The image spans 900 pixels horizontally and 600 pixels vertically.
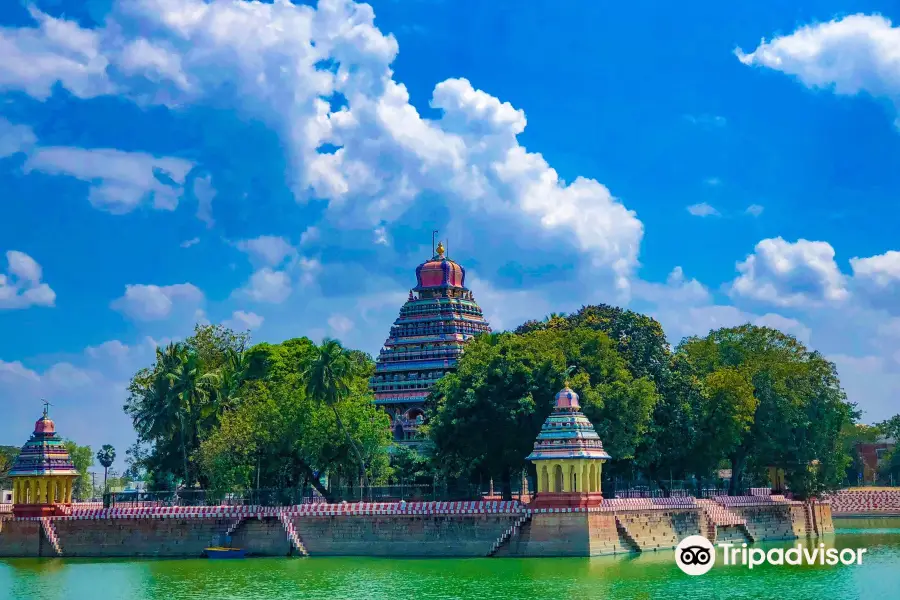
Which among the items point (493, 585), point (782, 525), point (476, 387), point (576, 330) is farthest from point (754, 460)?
point (493, 585)

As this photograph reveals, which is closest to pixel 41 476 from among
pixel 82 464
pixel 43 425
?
pixel 43 425

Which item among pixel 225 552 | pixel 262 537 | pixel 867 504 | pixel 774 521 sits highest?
pixel 867 504

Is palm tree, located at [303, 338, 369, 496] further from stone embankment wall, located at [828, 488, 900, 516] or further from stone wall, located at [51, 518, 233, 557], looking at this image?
stone embankment wall, located at [828, 488, 900, 516]

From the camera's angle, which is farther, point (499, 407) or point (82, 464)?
point (82, 464)

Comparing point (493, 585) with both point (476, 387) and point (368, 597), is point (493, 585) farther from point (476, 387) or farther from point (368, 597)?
point (476, 387)

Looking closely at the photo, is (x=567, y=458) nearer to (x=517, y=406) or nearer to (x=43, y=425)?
(x=517, y=406)

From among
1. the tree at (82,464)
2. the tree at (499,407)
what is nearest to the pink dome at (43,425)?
the tree at (499,407)

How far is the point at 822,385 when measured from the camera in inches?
2862

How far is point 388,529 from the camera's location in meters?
55.2

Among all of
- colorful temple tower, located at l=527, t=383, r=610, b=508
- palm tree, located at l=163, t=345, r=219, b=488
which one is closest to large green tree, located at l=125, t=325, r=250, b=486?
palm tree, located at l=163, t=345, r=219, b=488

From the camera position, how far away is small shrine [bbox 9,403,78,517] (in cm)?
6244

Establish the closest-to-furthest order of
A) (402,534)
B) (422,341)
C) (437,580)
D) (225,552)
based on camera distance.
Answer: (437,580) < (402,534) < (225,552) < (422,341)

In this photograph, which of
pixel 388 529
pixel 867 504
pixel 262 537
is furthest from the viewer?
pixel 867 504

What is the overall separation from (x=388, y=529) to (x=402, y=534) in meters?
0.73
